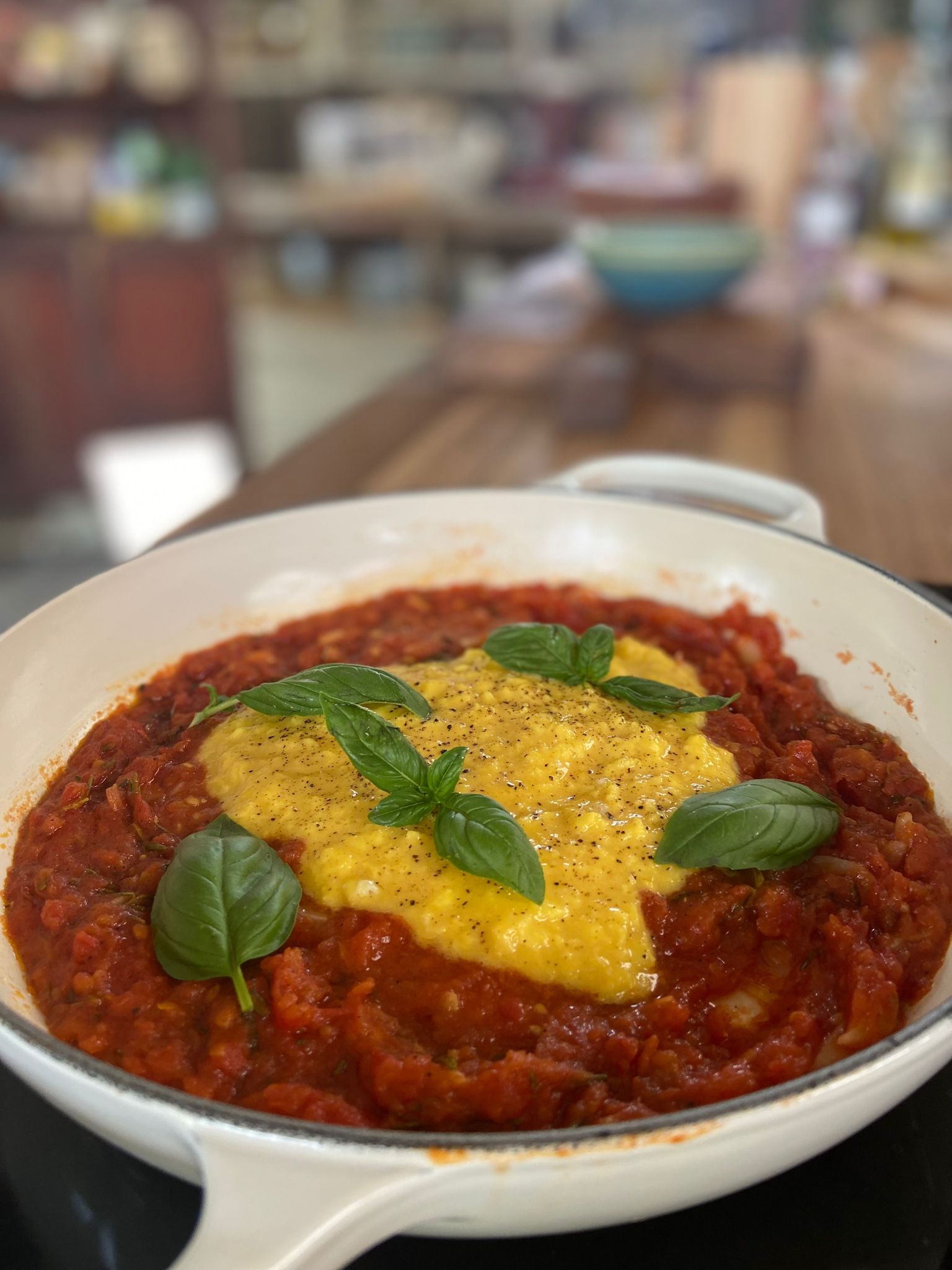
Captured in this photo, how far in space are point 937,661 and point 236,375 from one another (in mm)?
6133

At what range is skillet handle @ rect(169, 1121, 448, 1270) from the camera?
62 cm

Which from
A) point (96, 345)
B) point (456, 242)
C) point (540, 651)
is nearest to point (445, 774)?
point (540, 651)

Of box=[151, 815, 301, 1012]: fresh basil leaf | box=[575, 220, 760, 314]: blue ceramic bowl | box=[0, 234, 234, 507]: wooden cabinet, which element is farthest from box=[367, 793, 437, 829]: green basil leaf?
box=[0, 234, 234, 507]: wooden cabinet

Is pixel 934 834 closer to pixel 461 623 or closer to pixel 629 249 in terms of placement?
pixel 461 623

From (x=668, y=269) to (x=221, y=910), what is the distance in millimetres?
2849

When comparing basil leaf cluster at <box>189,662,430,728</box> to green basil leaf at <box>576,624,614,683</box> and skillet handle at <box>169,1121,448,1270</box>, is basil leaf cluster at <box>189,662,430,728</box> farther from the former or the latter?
skillet handle at <box>169,1121,448,1270</box>

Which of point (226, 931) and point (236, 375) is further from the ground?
point (226, 931)

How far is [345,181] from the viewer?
9.45 metres

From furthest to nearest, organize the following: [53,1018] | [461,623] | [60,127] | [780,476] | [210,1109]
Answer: [60,127]
[780,476]
[461,623]
[53,1018]
[210,1109]

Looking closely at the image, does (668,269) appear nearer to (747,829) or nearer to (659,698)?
(659,698)

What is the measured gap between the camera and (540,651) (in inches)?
52.1

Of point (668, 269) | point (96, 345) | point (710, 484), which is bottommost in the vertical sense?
point (96, 345)

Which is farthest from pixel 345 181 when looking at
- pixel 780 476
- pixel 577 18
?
pixel 780 476

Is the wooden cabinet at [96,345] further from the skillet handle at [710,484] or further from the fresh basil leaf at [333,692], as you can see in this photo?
the fresh basil leaf at [333,692]
